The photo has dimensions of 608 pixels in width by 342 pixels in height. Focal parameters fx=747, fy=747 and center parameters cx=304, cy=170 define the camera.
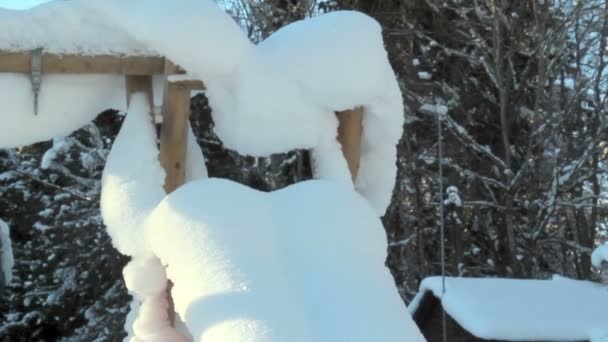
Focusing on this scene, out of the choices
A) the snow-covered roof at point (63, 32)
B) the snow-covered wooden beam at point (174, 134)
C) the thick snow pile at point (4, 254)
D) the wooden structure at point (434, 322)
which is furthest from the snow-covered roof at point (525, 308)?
A: the thick snow pile at point (4, 254)

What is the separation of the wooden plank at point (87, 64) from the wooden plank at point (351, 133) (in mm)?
654

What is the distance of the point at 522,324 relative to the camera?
556 cm

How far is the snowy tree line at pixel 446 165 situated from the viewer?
31.3 ft

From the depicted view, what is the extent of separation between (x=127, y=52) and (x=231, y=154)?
7.70m

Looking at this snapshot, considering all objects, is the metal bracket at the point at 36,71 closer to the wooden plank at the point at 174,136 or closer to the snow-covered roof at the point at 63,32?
the snow-covered roof at the point at 63,32

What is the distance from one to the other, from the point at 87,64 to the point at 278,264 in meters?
1.06

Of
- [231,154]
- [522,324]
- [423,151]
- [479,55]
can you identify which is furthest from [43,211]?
[522,324]

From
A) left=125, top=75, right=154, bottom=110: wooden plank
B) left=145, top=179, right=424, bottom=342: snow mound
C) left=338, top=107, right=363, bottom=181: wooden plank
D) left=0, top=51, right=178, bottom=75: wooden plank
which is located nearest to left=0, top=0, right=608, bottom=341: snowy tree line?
left=338, top=107, right=363, bottom=181: wooden plank

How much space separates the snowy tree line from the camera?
31.3 ft

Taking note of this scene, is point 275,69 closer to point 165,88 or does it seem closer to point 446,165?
point 165,88

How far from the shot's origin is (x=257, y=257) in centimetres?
207

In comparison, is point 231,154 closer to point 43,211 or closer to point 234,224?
point 43,211

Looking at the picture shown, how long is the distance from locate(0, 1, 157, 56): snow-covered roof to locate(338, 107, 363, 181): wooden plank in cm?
76

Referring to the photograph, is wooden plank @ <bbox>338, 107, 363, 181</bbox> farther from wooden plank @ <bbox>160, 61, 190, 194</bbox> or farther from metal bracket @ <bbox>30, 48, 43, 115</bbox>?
metal bracket @ <bbox>30, 48, 43, 115</bbox>
